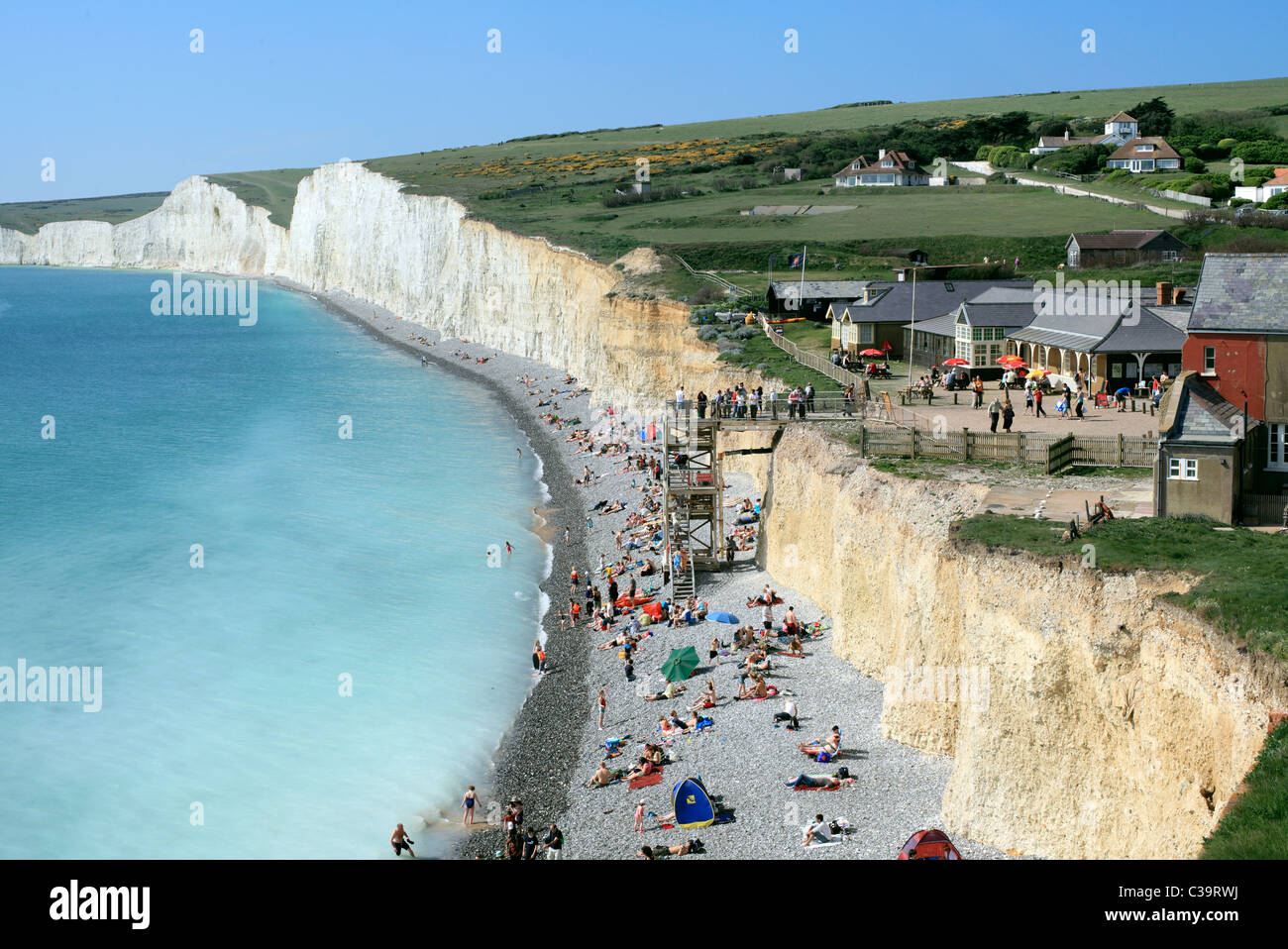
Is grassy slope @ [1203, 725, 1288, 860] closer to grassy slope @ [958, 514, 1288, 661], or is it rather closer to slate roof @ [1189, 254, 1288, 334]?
grassy slope @ [958, 514, 1288, 661]

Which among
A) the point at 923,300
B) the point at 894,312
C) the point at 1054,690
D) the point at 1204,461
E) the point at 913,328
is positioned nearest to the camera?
the point at 1054,690

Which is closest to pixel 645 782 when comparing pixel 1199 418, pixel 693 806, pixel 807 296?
pixel 693 806

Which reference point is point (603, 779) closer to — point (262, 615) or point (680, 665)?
point (680, 665)

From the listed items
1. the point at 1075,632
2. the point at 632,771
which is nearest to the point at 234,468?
the point at 632,771

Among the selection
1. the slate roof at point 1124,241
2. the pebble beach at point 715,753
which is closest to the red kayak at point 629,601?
the pebble beach at point 715,753

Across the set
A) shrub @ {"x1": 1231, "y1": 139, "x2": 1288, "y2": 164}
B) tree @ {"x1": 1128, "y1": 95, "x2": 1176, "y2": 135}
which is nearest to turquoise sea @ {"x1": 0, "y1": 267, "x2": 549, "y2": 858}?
shrub @ {"x1": 1231, "y1": 139, "x2": 1288, "y2": 164}

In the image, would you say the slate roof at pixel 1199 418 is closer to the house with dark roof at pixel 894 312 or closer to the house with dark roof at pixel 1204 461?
the house with dark roof at pixel 1204 461
